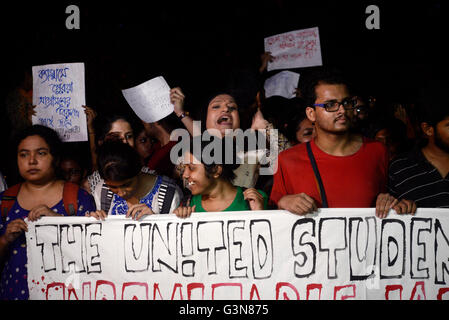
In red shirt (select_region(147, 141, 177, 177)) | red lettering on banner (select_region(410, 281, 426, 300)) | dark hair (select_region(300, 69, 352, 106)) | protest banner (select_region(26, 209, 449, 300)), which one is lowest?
red lettering on banner (select_region(410, 281, 426, 300))

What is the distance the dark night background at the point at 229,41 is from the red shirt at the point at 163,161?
1492 millimetres

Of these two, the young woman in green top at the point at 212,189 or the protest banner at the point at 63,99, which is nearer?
the young woman in green top at the point at 212,189

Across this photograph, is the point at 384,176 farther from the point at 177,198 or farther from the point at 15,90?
the point at 15,90

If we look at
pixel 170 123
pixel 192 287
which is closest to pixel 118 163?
pixel 192 287

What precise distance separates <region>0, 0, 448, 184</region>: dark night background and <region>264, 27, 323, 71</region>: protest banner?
0.65m

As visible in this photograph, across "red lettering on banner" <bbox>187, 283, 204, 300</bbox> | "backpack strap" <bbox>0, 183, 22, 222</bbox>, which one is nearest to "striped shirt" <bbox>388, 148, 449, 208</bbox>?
"red lettering on banner" <bbox>187, 283, 204, 300</bbox>

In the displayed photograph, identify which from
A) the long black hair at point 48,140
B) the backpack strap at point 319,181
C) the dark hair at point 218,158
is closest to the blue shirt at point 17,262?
the long black hair at point 48,140

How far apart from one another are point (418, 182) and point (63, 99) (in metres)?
2.98

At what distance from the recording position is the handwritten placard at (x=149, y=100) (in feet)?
12.9

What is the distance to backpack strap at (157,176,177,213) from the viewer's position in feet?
10.1

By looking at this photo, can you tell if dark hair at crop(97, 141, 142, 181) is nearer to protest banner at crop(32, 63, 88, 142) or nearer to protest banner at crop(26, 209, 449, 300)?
protest banner at crop(26, 209, 449, 300)

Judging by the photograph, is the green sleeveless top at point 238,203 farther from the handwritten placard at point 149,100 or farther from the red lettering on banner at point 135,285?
the handwritten placard at point 149,100

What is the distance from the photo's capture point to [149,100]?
3.96 metres

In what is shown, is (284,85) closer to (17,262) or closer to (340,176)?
(340,176)
